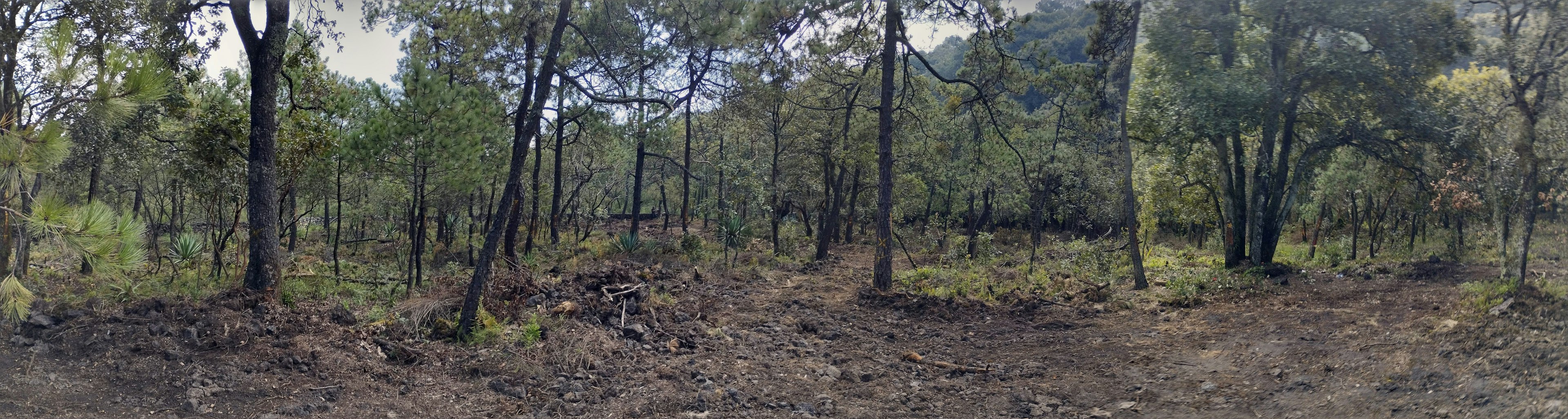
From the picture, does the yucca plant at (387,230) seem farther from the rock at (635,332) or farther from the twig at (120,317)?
the rock at (635,332)

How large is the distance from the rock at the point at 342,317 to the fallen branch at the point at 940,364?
5.49m

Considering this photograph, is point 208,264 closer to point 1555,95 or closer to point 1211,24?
point 1211,24

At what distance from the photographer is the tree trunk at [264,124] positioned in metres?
7.30

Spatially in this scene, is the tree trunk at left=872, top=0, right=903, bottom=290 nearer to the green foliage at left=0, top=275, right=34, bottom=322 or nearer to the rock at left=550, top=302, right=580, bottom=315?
the rock at left=550, top=302, right=580, bottom=315

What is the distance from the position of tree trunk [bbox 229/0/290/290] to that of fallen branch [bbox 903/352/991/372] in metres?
6.49

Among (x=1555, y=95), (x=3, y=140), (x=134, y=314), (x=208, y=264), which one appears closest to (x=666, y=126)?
(x=208, y=264)

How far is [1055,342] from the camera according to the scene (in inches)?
327

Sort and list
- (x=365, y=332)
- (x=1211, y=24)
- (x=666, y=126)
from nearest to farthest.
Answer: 1. (x=365, y=332)
2. (x=1211, y=24)
3. (x=666, y=126)

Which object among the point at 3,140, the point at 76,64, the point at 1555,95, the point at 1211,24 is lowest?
the point at 3,140

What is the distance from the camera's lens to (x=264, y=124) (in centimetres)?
739

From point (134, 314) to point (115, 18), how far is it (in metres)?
3.41

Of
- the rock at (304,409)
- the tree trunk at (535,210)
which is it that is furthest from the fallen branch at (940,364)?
the tree trunk at (535,210)

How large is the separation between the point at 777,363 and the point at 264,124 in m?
5.77

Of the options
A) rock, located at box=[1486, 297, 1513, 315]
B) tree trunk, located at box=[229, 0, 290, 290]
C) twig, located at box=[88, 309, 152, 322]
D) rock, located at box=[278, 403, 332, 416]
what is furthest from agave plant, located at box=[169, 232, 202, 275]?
rock, located at box=[1486, 297, 1513, 315]
